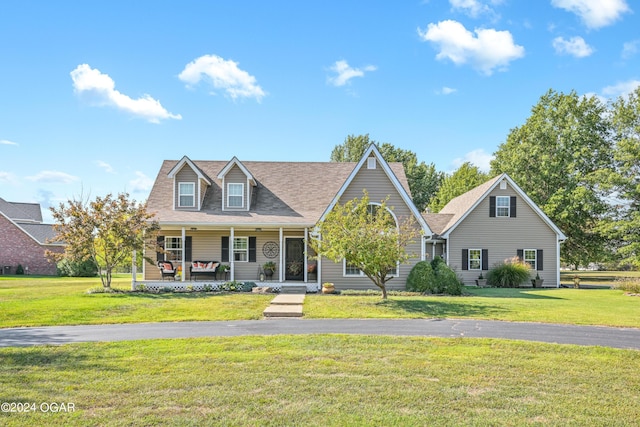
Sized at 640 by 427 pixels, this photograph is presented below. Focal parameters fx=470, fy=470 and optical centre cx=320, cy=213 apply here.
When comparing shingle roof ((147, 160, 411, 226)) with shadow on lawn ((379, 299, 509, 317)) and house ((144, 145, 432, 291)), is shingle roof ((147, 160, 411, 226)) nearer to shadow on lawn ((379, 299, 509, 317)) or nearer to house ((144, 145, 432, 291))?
house ((144, 145, 432, 291))

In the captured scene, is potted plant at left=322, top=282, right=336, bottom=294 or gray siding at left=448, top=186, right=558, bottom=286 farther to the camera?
gray siding at left=448, top=186, right=558, bottom=286

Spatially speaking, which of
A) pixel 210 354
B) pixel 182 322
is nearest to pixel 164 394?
pixel 210 354

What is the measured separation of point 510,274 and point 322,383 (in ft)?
72.8

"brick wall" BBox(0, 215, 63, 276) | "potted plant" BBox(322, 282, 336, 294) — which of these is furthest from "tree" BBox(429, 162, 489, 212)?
"brick wall" BBox(0, 215, 63, 276)

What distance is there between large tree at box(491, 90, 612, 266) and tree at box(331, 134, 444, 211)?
12.5m

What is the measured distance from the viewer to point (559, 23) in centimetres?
1781

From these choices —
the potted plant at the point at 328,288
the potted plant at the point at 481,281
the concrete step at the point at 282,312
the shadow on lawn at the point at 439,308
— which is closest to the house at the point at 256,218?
the potted plant at the point at 328,288

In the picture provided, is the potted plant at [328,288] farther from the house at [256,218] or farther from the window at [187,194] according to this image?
the window at [187,194]

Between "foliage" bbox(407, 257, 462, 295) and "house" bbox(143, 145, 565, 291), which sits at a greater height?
"house" bbox(143, 145, 565, 291)

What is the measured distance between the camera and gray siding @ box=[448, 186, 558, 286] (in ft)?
92.1

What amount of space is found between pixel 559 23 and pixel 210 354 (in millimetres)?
17347

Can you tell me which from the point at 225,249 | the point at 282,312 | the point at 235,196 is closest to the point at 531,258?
the point at 235,196

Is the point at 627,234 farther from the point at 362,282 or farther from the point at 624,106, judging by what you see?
the point at 362,282

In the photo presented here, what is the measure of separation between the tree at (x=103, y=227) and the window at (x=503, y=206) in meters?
19.7
